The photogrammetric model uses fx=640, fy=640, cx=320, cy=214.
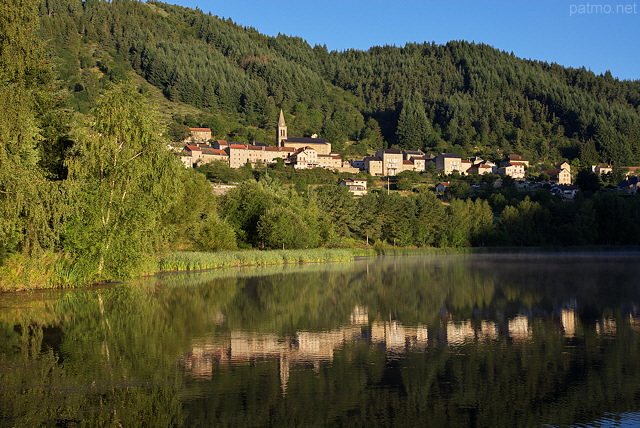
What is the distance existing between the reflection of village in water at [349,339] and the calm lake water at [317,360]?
7cm

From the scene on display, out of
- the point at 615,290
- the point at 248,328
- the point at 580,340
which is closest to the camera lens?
the point at 580,340

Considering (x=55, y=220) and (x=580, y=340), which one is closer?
(x=580, y=340)

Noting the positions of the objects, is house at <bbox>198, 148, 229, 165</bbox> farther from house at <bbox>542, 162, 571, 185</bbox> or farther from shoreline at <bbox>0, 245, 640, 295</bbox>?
shoreline at <bbox>0, 245, 640, 295</bbox>

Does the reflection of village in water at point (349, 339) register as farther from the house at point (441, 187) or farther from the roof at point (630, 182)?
the roof at point (630, 182)

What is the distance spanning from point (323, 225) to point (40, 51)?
2146 inches

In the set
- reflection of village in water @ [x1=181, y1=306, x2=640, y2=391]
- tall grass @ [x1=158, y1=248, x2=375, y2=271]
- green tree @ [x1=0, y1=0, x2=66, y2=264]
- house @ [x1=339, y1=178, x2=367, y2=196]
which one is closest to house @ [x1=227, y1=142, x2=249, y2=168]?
house @ [x1=339, y1=178, x2=367, y2=196]

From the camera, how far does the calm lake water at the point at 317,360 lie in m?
12.8

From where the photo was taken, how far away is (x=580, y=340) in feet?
65.8

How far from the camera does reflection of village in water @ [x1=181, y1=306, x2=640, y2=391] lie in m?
17.4

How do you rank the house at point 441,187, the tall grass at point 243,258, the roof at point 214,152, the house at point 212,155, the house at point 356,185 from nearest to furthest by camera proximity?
1. the tall grass at point 243,258
2. the house at point 356,185
3. the house at point 441,187
4. the house at point 212,155
5. the roof at point 214,152

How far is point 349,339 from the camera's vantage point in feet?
67.5

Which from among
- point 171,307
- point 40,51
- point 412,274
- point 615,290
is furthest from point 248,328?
point 412,274

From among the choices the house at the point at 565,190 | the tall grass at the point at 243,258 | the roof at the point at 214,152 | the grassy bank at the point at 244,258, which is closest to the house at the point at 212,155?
the roof at the point at 214,152

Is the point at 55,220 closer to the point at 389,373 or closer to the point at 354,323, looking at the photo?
the point at 354,323
